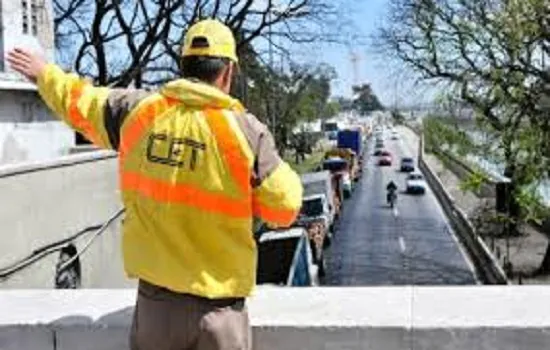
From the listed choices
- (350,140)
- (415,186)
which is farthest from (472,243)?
(350,140)

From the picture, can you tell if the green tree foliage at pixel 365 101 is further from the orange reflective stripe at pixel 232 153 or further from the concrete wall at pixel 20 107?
the orange reflective stripe at pixel 232 153

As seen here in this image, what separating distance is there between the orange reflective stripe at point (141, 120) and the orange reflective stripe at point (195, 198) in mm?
138

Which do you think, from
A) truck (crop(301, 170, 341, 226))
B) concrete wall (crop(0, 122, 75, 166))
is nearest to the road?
truck (crop(301, 170, 341, 226))

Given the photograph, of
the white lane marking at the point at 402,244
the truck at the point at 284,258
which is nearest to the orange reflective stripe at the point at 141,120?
the truck at the point at 284,258

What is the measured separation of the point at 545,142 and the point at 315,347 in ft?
87.8

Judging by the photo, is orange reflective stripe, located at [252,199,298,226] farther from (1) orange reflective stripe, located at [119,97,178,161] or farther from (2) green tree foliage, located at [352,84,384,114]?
(2) green tree foliage, located at [352,84,384,114]

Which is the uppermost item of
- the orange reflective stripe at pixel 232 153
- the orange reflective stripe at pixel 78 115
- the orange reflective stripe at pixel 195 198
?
the orange reflective stripe at pixel 78 115

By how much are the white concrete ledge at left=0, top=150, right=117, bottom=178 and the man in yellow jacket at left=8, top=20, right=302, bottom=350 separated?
8.88 m

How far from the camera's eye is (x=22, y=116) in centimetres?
2233

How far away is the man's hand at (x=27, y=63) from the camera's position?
333 centimetres

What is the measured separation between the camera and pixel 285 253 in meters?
23.3

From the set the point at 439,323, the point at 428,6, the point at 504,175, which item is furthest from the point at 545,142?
the point at 439,323

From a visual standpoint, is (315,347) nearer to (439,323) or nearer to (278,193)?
(439,323)

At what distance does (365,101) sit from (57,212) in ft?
488
